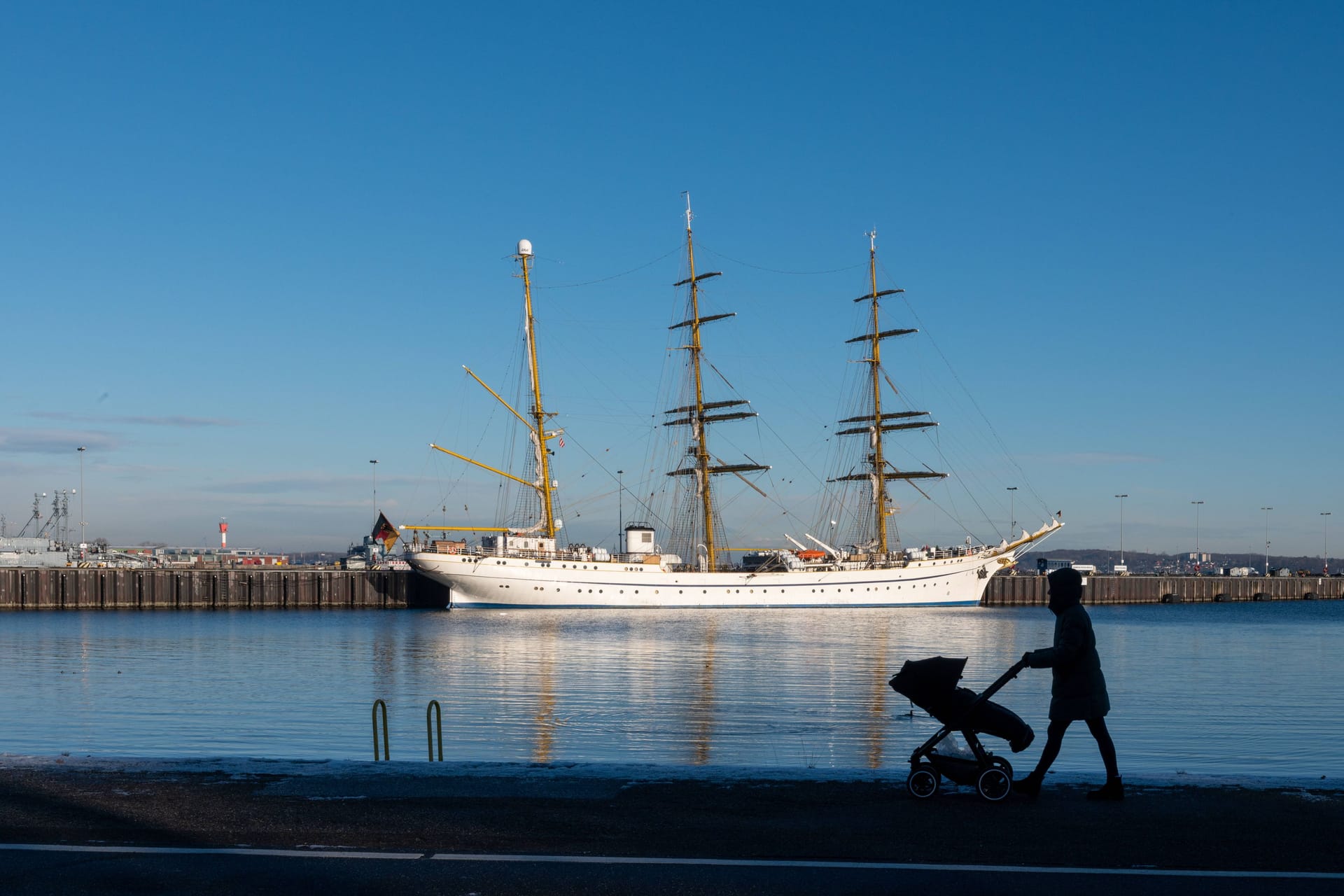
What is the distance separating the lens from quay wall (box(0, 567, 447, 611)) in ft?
282

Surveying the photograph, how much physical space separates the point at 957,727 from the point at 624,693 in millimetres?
20724

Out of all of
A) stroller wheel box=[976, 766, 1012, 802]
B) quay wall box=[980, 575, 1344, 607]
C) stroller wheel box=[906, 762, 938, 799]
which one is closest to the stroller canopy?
stroller wheel box=[906, 762, 938, 799]

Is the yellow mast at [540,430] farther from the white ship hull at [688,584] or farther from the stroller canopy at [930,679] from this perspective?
the stroller canopy at [930,679]

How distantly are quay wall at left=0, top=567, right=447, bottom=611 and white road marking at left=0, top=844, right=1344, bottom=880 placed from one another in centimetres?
8777

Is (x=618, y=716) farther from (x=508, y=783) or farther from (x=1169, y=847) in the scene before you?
(x=1169, y=847)

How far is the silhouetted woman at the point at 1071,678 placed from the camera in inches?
392

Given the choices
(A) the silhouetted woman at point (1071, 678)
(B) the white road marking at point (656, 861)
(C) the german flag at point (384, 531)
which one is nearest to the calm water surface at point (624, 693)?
(A) the silhouetted woman at point (1071, 678)

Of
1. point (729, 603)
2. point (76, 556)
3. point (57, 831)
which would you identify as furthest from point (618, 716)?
point (76, 556)

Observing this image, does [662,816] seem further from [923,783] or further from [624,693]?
[624,693]

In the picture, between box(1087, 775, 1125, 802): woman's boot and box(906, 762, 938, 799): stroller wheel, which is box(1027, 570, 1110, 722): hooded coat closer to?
box(1087, 775, 1125, 802): woman's boot

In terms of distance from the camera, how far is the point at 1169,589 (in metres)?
134

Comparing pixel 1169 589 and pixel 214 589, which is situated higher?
pixel 214 589

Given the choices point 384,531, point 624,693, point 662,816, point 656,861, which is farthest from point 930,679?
point 384,531

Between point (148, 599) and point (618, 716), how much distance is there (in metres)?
75.3
